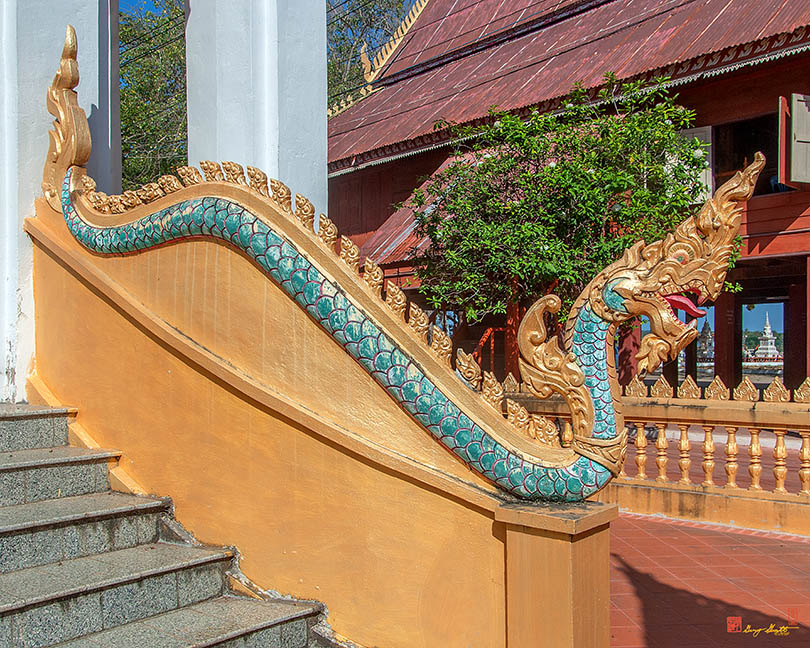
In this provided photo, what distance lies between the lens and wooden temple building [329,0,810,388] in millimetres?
9734

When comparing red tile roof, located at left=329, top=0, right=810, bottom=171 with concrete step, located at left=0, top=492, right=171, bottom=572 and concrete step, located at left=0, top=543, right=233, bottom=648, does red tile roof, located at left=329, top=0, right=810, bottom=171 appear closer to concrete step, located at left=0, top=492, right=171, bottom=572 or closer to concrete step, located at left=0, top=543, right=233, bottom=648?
concrete step, located at left=0, top=492, right=171, bottom=572

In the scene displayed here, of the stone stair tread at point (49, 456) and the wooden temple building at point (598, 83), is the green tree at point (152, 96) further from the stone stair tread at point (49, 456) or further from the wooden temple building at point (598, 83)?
the stone stair tread at point (49, 456)

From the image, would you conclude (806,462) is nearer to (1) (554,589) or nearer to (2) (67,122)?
(1) (554,589)

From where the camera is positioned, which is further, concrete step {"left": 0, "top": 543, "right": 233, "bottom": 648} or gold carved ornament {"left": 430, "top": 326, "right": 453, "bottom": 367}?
gold carved ornament {"left": 430, "top": 326, "right": 453, "bottom": 367}

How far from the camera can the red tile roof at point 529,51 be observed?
31.9ft

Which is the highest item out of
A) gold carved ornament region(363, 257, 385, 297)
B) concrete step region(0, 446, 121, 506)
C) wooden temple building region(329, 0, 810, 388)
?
wooden temple building region(329, 0, 810, 388)

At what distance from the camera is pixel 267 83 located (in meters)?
4.80

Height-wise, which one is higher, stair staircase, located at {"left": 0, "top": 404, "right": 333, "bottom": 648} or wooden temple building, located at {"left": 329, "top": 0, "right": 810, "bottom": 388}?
wooden temple building, located at {"left": 329, "top": 0, "right": 810, "bottom": 388}

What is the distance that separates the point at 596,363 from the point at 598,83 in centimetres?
904

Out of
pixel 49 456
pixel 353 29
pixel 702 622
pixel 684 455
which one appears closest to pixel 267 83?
pixel 49 456

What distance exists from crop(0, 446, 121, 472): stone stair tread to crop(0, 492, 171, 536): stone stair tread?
167 mm

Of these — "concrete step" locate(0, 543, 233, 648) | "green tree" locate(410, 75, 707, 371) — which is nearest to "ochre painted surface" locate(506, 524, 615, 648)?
"concrete step" locate(0, 543, 233, 648)

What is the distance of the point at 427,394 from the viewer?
271 centimetres

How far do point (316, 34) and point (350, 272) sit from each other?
106 inches
